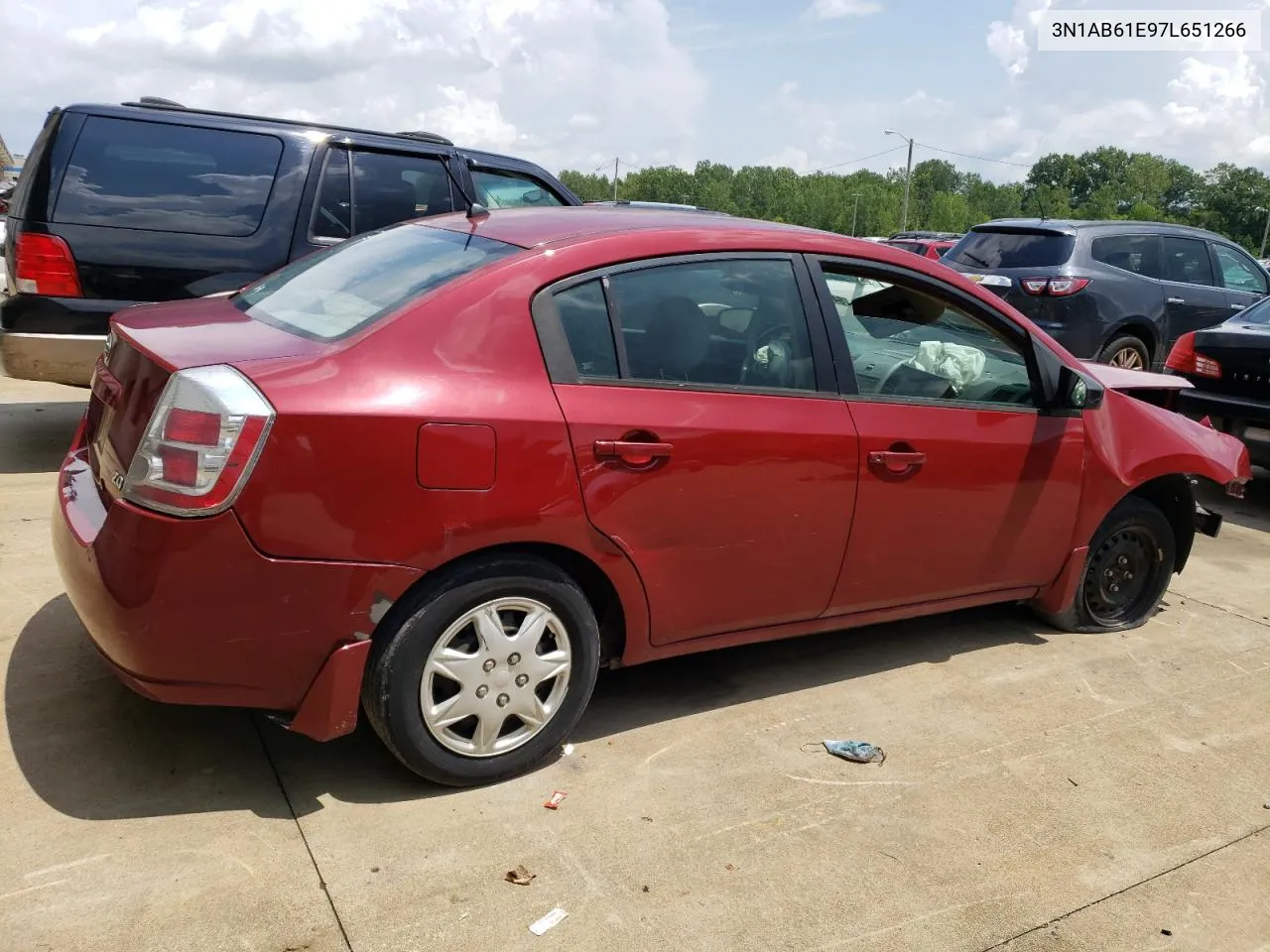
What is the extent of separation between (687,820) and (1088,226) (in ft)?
27.6

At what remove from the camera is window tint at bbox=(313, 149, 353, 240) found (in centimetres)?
634

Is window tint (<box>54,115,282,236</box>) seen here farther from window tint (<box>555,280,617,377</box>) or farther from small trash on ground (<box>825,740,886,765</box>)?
small trash on ground (<box>825,740,886,765</box>)

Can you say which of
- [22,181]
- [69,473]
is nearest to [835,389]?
[69,473]

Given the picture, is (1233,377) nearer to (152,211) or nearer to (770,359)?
(770,359)

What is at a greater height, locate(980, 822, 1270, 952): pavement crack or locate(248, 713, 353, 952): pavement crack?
locate(248, 713, 353, 952): pavement crack

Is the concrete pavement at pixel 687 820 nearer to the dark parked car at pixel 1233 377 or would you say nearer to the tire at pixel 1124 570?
the tire at pixel 1124 570

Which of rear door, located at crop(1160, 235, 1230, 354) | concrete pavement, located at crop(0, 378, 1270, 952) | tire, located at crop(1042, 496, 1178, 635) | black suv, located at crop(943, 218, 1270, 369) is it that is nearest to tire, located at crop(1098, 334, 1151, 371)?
black suv, located at crop(943, 218, 1270, 369)

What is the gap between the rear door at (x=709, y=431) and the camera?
3055 mm

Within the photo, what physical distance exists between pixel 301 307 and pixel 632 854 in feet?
6.06

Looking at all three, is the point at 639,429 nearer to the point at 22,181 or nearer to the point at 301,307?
the point at 301,307

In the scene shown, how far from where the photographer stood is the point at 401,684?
9.21ft

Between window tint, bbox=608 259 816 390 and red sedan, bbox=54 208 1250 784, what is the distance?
0.03 ft

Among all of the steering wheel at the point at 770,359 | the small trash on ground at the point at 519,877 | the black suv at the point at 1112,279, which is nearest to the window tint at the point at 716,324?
the steering wheel at the point at 770,359

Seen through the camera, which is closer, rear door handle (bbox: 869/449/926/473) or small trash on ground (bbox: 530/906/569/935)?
small trash on ground (bbox: 530/906/569/935)
